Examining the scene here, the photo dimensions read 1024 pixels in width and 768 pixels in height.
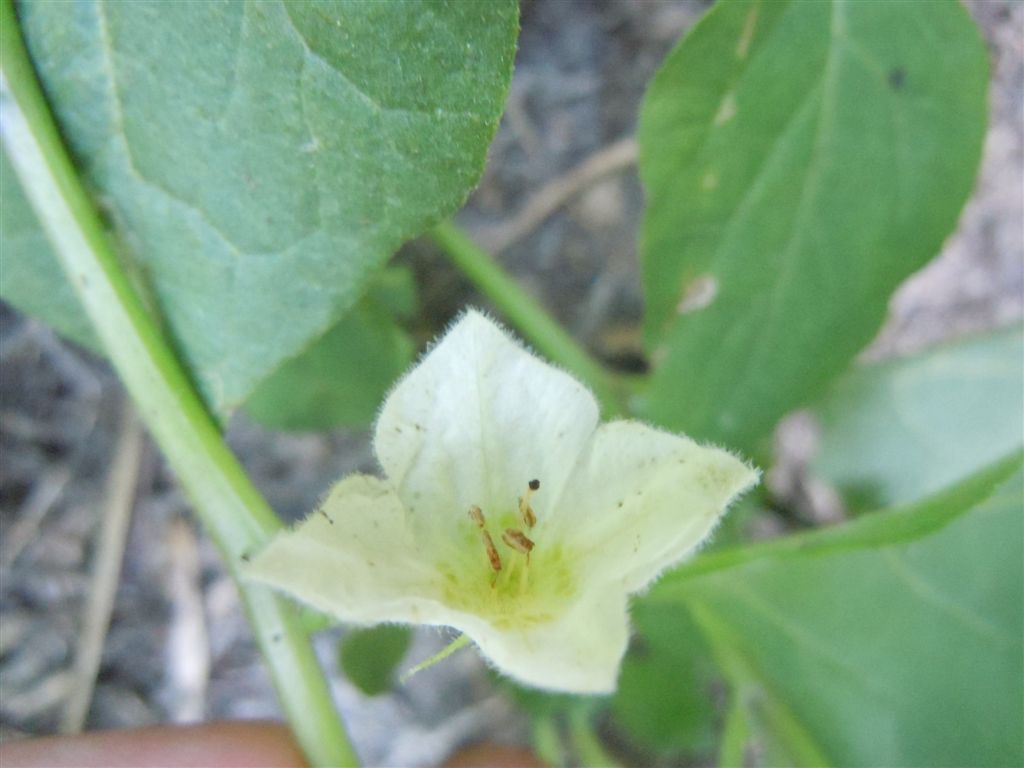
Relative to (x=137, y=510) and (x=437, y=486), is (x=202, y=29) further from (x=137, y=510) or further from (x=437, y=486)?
(x=137, y=510)

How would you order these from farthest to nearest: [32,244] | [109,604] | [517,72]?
[517,72], [109,604], [32,244]

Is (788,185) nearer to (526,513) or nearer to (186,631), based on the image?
(526,513)

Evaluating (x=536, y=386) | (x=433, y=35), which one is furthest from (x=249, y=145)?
(x=536, y=386)

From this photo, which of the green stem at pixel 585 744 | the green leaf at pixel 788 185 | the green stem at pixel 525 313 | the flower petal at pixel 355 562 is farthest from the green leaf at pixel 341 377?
the green stem at pixel 585 744

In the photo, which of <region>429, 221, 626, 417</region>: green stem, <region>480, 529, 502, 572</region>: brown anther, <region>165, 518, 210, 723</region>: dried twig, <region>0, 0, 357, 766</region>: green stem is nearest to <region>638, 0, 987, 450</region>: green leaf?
<region>429, 221, 626, 417</region>: green stem

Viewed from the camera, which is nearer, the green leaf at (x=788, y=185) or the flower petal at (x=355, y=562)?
the flower petal at (x=355, y=562)

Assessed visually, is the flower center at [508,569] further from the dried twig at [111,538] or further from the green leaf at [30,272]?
the dried twig at [111,538]
